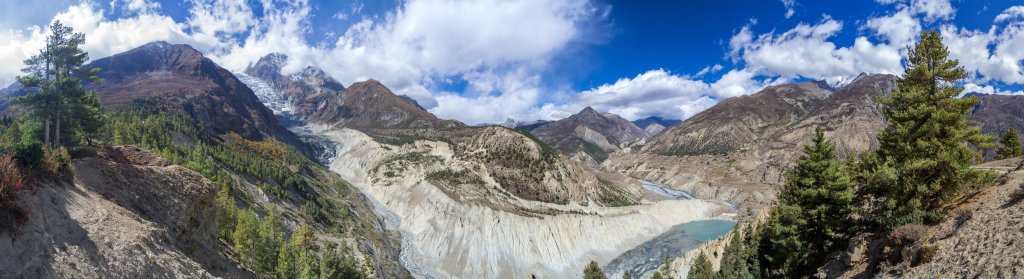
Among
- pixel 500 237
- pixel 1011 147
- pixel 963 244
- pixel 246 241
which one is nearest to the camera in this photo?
pixel 963 244

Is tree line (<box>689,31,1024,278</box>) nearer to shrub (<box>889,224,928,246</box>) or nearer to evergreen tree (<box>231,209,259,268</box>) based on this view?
shrub (<box>889,224,928,246</box>)

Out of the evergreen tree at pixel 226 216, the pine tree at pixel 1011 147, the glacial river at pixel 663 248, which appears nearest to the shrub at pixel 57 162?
the evergreen tree at pixel 226 216

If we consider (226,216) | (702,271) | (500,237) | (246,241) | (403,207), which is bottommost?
(500,237)

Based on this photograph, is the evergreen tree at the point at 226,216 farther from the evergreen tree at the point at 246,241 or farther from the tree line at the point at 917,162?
the tree line at the point at 917,162

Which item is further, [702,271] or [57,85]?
[702,271]

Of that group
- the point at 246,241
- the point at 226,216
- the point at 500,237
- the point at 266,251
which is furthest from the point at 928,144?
the point at 500,237

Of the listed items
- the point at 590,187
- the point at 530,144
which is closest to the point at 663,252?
the point at 590,187

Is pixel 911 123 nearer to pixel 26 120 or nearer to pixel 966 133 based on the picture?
pixel 966 133

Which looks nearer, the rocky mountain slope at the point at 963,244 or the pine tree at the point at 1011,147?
the rocky mountain slope at the point at 963,244

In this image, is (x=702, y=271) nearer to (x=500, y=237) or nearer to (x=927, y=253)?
(x=927, y=253)
